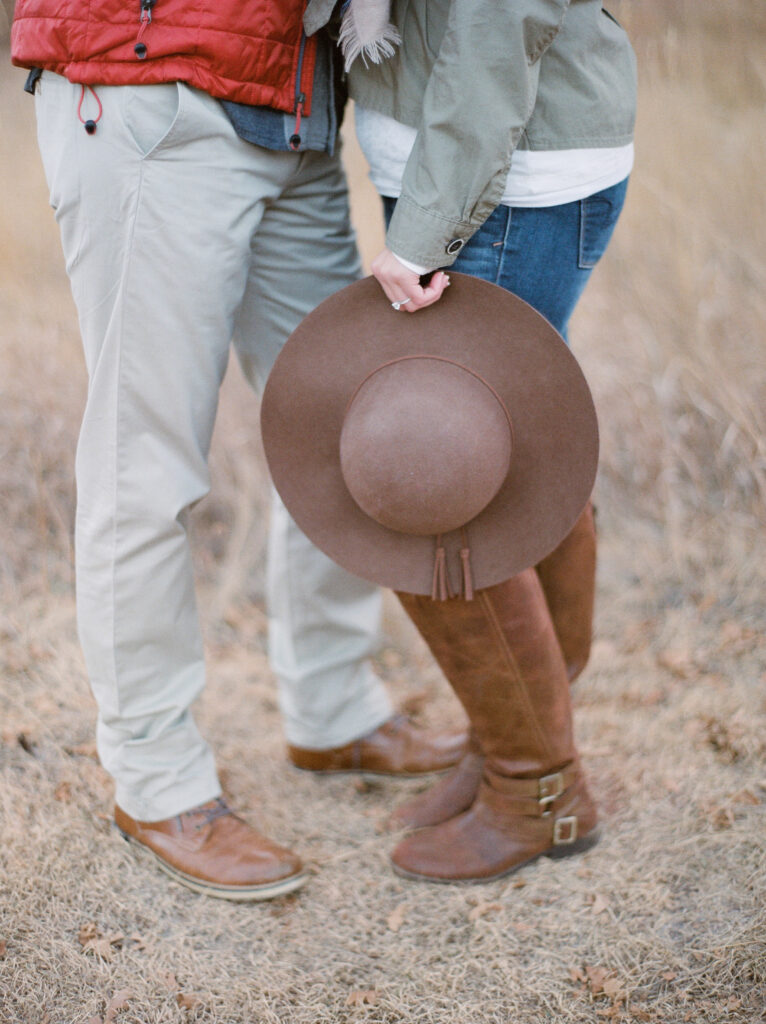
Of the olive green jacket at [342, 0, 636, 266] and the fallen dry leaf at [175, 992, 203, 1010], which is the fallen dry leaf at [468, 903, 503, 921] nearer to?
the fallen dry leaf at [175, 992, 203, 1010]

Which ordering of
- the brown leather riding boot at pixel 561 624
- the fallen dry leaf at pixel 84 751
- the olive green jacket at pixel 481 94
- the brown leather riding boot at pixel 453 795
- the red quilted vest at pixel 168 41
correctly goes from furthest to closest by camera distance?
the fallen dry leaf at pixel 84 751 → the brown leather riding boot at pixel 453 795 → the brown leather riding boot at pixel 561 624 → the red quilted vest at pixel 168 41 → the olive green jacket at pixel 481 94

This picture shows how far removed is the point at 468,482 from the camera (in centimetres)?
145

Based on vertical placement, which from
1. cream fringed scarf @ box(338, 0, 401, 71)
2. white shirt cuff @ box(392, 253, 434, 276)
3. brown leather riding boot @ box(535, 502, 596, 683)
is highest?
cream fringed scarf @ box(338, 0, 401, 71)

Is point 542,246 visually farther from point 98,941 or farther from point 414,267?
point 98,941

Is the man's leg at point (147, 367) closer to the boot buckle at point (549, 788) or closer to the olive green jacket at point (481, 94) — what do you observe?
the olive green jacket at point (481, 94)

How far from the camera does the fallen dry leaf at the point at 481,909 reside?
1.72 meters

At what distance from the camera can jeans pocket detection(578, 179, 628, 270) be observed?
152cm

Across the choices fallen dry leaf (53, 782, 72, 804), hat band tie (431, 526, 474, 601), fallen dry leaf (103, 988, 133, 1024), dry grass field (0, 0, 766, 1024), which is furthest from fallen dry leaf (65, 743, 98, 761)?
hat band tie (431, 526, 474, 601)

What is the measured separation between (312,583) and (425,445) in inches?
28.8

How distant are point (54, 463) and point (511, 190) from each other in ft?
7.42

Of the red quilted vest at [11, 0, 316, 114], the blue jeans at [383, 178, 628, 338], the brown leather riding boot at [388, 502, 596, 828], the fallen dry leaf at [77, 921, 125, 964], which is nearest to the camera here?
the red quilted vest at [11, 0, 316, 114]

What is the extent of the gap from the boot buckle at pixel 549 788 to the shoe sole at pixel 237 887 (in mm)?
520

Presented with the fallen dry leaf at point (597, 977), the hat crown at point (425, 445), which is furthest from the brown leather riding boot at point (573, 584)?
the fallen dry leaf at point (597, 977)

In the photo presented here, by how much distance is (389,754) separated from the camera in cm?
218
